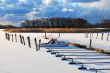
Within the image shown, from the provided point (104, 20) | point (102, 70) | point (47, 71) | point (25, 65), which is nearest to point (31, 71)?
point (47, 71)

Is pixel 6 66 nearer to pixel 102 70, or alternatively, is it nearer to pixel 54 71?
pixel 54 71

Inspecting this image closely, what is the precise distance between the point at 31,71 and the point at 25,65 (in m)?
1.75

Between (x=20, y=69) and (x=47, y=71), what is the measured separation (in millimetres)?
1232

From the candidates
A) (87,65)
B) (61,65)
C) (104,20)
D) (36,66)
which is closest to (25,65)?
(36,66)

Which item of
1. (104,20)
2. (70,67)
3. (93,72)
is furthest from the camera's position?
(104,20)

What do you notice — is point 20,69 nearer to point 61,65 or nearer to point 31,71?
point 31,71

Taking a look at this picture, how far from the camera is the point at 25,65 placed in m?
15.4

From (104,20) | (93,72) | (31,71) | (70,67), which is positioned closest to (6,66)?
(31,71)

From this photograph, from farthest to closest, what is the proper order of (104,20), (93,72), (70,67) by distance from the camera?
(104,20), (70,67), (93,72)

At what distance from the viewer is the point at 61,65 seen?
15711mm

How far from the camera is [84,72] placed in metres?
13.7

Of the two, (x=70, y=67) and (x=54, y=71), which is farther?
(x=70, y=67)

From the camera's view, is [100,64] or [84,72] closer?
[84,72]

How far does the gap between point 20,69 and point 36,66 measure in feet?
3.91
